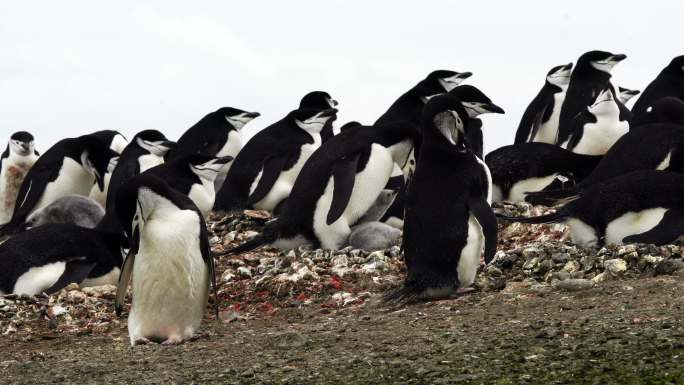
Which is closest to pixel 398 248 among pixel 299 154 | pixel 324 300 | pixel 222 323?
pixel 324 300

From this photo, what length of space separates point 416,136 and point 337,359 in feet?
12.8

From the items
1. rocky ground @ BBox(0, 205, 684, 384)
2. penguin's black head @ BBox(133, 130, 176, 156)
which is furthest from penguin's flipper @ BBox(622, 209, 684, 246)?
penguin's black head @ BBox(133, 130, 176, 156)

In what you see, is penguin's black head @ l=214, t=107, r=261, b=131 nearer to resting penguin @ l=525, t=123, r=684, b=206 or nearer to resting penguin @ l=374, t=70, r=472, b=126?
resting penguin @ l=374, t=70, r=472, b=126

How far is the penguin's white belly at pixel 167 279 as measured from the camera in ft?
21.6

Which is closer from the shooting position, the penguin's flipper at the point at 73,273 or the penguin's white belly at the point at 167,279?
the penguin's white belly at the point at 167,279

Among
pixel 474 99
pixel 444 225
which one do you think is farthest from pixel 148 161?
pixel 444 225

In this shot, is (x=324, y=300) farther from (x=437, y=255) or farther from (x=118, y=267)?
(x=118, y=267)

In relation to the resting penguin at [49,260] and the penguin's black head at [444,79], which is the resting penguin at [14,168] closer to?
the penguin's black head at [444,79]

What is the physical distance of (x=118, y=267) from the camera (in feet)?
28.1

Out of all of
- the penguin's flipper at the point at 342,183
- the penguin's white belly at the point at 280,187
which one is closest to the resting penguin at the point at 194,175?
the penguin's white belly at the point at 280,187

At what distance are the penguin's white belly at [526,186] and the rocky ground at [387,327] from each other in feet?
3.56

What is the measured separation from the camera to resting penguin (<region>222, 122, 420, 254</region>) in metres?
8.70

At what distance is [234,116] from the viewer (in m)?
12.8

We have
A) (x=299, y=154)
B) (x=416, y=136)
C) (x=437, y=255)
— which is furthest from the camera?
(x=299, y=154)
